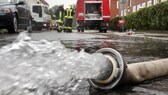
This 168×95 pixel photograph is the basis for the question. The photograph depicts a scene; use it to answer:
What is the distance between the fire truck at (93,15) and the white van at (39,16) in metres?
7.32

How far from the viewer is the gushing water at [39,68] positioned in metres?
2.37

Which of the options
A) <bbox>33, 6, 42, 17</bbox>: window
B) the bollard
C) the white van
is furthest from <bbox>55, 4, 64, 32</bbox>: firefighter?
the bollard

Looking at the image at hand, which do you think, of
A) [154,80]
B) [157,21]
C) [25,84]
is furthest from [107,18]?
[25,84]

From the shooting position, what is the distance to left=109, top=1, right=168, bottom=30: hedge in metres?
19.6

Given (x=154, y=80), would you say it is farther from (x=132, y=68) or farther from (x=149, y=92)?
(x=149, y=92)

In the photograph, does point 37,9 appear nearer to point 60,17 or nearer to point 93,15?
point 60,17

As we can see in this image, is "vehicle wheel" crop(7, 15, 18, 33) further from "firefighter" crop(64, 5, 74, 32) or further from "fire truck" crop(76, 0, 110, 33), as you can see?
"fire truck" crop(76, 0, 110, 33)

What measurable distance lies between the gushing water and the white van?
3198cm

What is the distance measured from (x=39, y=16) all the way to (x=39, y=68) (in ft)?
111

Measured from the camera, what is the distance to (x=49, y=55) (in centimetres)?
272

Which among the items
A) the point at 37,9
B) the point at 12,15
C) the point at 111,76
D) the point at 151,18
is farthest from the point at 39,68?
the point at 37,9

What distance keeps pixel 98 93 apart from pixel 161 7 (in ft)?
57.2

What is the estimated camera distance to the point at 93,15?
94.2ft

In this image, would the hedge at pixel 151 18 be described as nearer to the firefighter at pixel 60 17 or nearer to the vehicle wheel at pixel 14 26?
the firefighter at pixel 60 17
